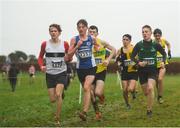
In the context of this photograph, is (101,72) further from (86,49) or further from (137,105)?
(137,105)

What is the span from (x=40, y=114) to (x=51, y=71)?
2744 mm

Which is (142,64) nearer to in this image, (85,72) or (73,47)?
(85,72)

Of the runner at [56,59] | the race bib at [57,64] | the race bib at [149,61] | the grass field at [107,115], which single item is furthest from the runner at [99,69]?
the race bib at [57,64]

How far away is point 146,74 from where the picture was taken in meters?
11.9

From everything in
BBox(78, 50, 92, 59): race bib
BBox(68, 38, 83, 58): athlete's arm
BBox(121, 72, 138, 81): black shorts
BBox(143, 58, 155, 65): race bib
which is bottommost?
BBox(121, 72, 138, 81): black shorts

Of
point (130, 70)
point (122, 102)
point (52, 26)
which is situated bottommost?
point (122, 102)

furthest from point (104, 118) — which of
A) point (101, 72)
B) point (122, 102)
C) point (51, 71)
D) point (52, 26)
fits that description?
point (122, 102)

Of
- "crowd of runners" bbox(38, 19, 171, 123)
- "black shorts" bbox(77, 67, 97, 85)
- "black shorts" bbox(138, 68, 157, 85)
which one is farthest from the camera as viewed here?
"black shorts" bbox(138, 68, 157, 85)

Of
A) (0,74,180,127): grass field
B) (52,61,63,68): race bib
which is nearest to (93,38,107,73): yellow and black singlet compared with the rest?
(0,74,180,127): grass field

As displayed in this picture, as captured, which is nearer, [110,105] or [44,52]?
[44,52]

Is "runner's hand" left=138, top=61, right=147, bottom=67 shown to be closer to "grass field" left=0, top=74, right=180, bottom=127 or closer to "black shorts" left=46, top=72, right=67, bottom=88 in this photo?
"grass field" left=0, top=74, right=180, bottom=127

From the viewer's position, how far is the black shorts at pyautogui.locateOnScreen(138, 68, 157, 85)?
1180 cm

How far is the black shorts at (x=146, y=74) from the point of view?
1180 centimetres

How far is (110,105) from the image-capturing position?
1490 centimetres
